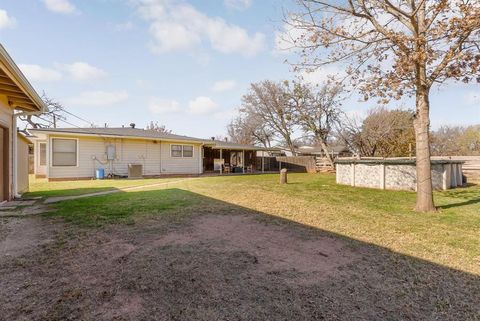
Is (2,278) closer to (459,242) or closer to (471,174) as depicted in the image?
(459,242)

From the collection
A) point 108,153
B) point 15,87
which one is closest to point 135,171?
point 108,153

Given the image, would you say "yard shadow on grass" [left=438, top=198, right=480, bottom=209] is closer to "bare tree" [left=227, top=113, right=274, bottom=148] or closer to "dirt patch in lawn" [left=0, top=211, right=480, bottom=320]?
"dirt patch in lawn" [left=0, top=211, right=480, bottom=320]

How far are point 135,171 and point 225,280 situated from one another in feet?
47.3

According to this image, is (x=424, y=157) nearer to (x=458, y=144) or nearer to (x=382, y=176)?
(x=382, y=176)

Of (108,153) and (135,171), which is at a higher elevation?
(108,153)

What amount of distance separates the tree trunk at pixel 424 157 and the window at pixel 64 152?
15.5 m

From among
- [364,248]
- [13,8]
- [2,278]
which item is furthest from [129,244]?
[13,8]

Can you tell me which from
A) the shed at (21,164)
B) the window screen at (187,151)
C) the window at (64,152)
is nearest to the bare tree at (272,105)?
the window screen at (187,151)

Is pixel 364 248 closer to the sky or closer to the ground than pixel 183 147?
closer to the ground

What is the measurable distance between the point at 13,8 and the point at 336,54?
8.96 m

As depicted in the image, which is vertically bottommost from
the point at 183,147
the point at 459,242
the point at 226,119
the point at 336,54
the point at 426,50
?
the point at 459,242

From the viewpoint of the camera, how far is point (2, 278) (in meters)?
2.61

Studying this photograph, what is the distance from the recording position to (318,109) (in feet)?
80.5

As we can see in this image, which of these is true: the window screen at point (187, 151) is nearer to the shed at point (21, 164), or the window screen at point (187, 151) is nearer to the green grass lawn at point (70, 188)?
the green grass lawn at point (70, 188)
